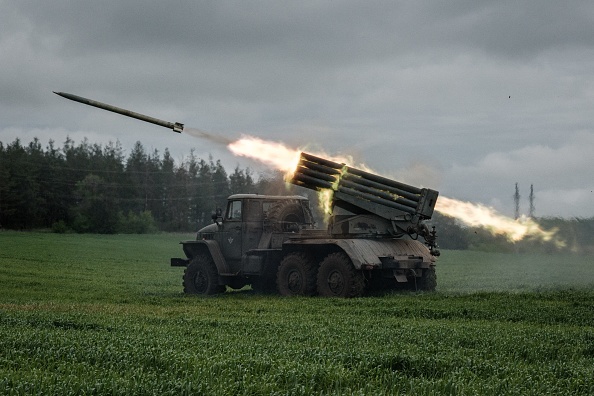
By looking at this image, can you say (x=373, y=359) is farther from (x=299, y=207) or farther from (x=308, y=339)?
(x=299, y=207)

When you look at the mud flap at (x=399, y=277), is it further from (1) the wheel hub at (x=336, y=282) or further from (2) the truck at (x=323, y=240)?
(1) the wheel hub at (x=336, y=282)

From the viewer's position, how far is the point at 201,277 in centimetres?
2928

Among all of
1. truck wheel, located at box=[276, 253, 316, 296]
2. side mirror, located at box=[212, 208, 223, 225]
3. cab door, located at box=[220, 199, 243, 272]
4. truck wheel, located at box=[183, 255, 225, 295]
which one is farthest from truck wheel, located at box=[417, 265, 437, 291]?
side mirror, located at box=[212, 208, 223, 225]

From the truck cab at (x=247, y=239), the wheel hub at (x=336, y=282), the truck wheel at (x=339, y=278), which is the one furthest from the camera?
the truck cab at (x=247, y=239)

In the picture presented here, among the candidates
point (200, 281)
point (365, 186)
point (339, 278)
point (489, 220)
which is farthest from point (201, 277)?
point (489, 220)

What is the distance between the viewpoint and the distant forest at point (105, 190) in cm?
10106

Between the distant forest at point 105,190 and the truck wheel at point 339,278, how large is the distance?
48.5 metres

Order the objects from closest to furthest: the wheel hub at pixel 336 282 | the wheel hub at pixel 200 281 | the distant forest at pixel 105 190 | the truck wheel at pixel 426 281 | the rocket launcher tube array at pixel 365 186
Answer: the wheel hub at pixel 336 282 < the rocket launcher tube array at pixel 365 186 < the truck wheel at pixel 426 281 < the wheel hub at pixel 200 281 < the distant forest at pixel 105 190

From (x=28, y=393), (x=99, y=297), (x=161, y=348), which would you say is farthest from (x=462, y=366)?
(x=99, y=297)

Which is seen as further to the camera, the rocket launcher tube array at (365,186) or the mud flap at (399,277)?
the rocket launcher tube array at (365,186)

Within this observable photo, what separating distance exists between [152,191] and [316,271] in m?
103

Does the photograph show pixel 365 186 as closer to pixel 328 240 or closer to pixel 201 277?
pixel 328 240

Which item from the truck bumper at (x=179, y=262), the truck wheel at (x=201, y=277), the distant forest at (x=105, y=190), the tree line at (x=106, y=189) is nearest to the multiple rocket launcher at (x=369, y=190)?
the truck wheel at (x=201, y=277)

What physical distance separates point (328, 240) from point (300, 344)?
1253 centimetres
